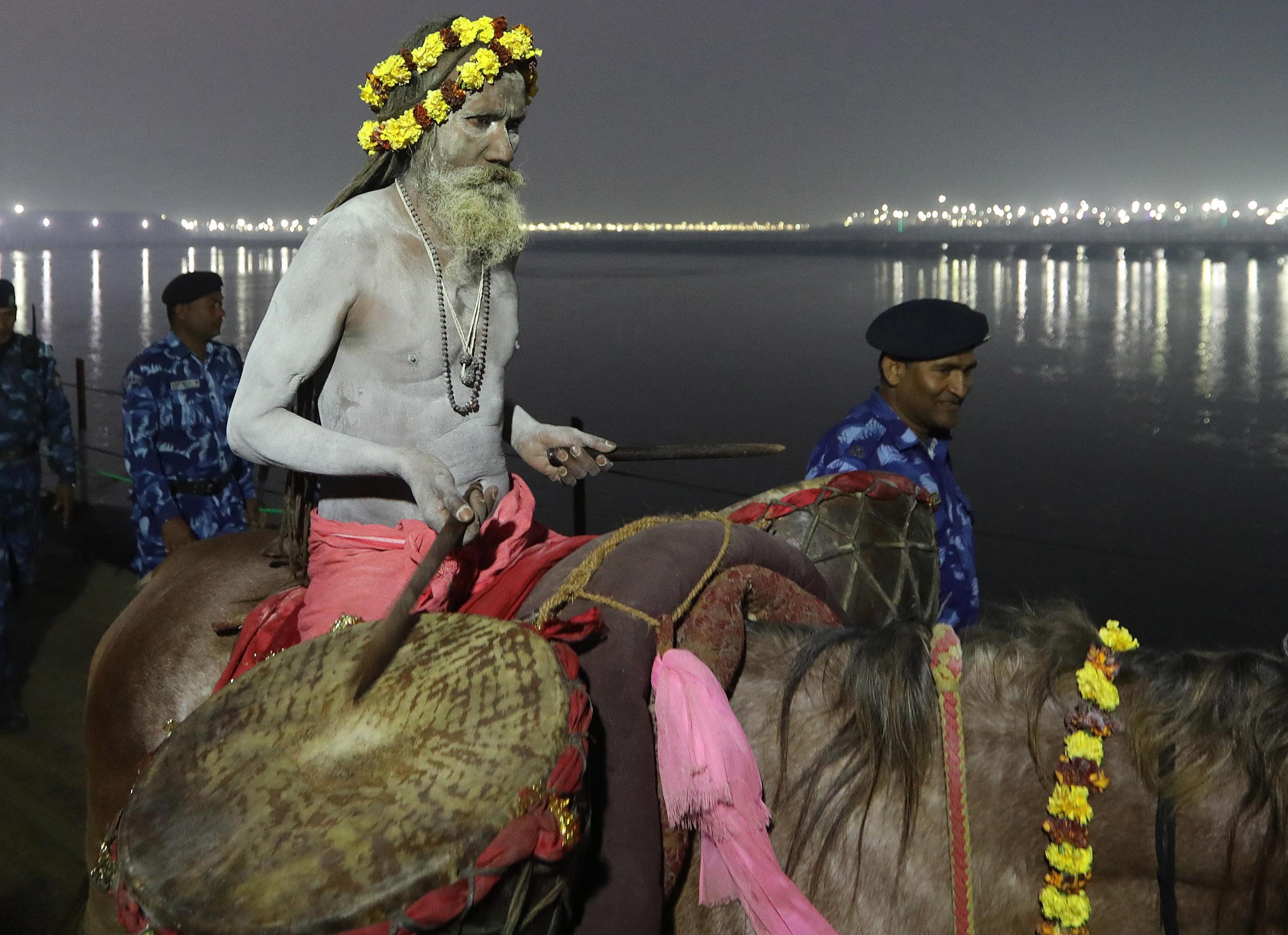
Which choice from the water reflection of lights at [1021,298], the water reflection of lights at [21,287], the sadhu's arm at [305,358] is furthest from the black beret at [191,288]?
the water reflection of lights at [1021,298]

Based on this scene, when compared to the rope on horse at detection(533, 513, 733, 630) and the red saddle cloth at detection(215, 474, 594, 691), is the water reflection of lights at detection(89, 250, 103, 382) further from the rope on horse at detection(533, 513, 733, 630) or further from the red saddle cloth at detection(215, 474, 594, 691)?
the rope on horse at detection(533, 513, 733, 630)

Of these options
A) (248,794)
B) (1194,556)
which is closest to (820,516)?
(248,794)

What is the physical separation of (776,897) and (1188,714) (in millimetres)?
646

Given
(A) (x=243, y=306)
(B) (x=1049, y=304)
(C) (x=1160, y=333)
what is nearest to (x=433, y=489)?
(C) (x=1160, y=333)

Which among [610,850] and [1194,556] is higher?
[610,850]

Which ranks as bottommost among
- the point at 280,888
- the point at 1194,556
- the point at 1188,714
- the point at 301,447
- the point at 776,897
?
the point at 1194,556

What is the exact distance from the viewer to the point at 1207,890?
165 centimetres

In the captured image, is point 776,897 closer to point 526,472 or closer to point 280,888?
point 280,888

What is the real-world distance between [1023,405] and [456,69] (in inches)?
809

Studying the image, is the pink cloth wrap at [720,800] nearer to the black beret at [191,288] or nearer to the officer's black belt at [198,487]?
the officer's black belt at [198,487]

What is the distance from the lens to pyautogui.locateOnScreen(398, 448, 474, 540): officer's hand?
1.85 m

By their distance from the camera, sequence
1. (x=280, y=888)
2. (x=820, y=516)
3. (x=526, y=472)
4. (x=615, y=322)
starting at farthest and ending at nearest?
1. (x=615, y=322)
2. (x=526, y=472)
3. (x=820, y=516)
4. (x=280, y=888)

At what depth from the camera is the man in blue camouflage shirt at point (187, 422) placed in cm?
514

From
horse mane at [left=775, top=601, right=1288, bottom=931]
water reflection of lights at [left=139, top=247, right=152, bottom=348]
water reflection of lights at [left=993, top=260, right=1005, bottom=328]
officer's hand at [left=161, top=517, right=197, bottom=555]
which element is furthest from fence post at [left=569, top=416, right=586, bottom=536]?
water reflection of lights at [left=993, top=260, right=1005, bottom=328]
